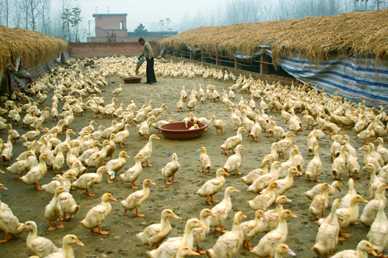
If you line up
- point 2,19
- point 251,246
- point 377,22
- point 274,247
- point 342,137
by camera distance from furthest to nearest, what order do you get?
point 2,19, point 377,22, point 342,137, point 251,246, point 274,247

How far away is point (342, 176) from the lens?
6.82 metres

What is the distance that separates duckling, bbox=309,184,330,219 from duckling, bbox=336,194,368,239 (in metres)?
0.29

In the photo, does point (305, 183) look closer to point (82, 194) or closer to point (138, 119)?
point (82, 194)

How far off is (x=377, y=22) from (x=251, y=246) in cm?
969

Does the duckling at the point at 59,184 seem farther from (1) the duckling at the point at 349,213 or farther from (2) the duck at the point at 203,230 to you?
(1) the duckling at the point at 349,213

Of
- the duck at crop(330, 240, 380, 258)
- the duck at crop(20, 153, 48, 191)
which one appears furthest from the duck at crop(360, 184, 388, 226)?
the duck at crop(20, 153, 48, 191)

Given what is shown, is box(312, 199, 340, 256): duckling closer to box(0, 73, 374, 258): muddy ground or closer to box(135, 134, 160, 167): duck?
box(0, 73, 374, 258): muddy ground

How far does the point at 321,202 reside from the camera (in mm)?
5207

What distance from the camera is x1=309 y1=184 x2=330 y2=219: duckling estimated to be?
520 cm

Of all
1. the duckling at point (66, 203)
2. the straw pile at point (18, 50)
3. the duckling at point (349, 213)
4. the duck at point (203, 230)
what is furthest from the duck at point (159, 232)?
the straw pile at point (18, 50)

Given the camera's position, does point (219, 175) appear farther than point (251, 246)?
Yes

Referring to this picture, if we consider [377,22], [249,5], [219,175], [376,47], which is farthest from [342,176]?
[249,5]

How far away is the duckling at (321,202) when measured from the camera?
5195mm

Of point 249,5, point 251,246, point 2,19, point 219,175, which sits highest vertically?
point 249,5
